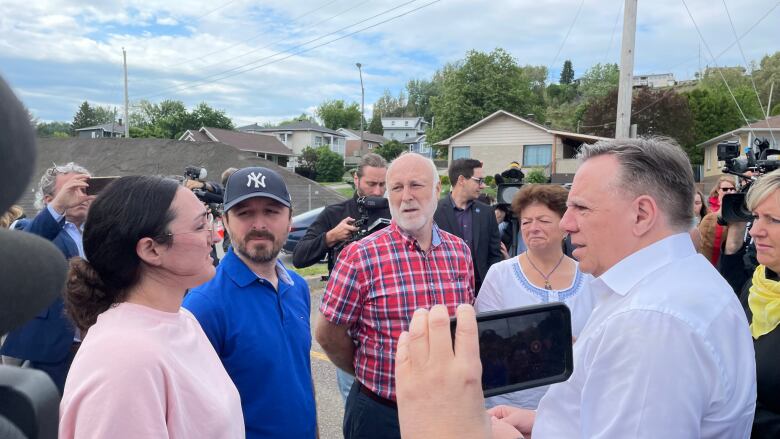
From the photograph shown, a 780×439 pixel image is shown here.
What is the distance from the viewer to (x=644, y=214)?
1.83m

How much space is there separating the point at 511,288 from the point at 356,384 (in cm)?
114

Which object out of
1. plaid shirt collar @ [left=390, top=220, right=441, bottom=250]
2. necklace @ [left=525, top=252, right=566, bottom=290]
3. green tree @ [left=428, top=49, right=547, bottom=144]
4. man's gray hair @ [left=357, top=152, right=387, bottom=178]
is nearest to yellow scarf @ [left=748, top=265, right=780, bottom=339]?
necklace @ [left=525, top=252, right=566, bottom=290]

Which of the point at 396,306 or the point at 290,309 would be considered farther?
the point at 396,306

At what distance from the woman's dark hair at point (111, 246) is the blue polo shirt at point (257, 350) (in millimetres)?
504

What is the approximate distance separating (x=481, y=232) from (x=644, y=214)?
3.54 metres

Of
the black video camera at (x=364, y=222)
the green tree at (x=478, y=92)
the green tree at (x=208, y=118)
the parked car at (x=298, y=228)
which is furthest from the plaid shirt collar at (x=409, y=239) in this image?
the green tree at (x=208, y=118)

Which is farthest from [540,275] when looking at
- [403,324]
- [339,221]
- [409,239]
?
[339,221]

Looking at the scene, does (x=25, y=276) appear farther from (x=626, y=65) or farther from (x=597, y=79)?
(x=597, y=79)

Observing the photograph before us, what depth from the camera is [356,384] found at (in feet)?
10.1

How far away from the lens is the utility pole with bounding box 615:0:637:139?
11492mm

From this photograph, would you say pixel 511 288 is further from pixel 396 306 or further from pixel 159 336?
pixel 159 336

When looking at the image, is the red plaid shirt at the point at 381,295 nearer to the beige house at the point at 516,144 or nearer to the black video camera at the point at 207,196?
the black video camera at the point at 207,196

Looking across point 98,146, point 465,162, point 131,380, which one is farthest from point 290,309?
point 98,146

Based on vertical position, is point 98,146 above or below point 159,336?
above
